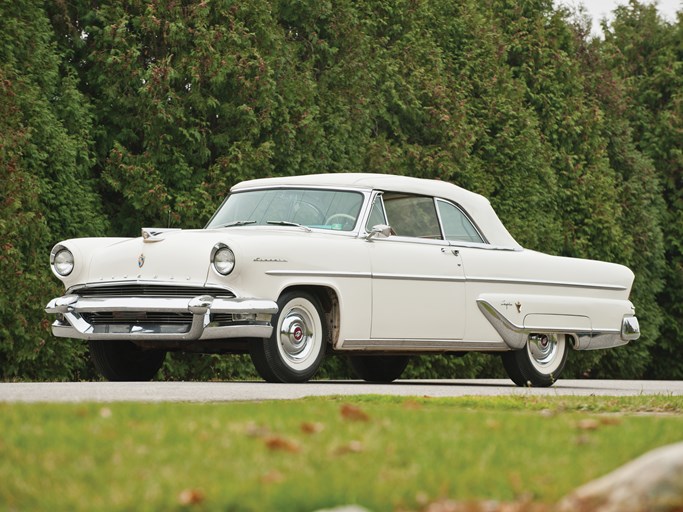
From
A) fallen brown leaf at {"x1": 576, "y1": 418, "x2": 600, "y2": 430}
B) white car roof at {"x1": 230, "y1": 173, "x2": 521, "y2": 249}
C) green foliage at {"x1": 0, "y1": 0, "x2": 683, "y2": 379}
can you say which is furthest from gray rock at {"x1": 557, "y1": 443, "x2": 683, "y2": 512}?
green foliage at {"x1": 0, "y1": 0, "x2": 683, "y2": 379}

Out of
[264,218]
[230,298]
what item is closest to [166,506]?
[230,298]

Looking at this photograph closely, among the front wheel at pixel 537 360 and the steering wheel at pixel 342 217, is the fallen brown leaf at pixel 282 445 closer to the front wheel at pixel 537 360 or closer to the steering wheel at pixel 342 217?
the steering wheel at pixel 342 217

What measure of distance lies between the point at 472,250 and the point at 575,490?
7829 mm

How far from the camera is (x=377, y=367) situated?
555 inches

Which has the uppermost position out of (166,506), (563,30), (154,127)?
(563,30)

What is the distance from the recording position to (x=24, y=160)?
13.8 meters

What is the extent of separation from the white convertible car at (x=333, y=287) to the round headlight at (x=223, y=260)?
1cm

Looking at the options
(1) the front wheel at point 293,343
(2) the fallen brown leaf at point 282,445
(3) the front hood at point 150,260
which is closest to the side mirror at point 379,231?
(1) the front wheel at point 293,343

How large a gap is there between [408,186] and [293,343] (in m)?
2.21

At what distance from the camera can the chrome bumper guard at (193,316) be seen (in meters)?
10.0

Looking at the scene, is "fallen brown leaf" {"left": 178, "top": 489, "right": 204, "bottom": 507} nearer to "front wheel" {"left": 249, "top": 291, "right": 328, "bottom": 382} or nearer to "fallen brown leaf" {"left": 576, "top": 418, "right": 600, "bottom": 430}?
"fallen brown leaf" {"left": 576, "top": 418, "right": 600, "bottom": 430}

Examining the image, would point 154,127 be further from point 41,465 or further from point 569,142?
point 41,465

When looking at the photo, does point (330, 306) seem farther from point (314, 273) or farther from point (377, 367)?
point (377, 367)

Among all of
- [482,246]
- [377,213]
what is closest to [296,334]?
[377,213]
